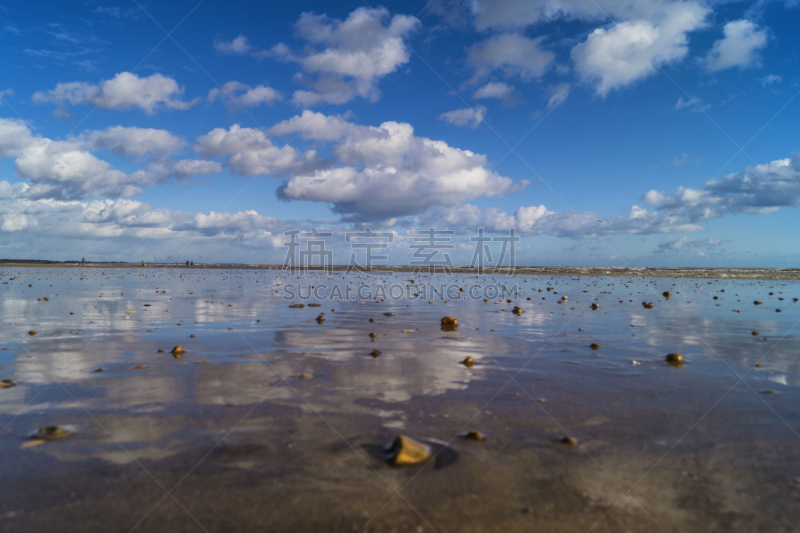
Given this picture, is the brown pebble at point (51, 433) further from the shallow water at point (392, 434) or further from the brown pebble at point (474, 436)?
the brown pebble at point (474, 436)

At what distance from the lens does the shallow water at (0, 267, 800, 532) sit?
2.59 m

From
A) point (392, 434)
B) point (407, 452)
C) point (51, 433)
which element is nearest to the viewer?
point (407, 452)

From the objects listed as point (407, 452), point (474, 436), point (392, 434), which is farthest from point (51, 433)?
point (474, 436)

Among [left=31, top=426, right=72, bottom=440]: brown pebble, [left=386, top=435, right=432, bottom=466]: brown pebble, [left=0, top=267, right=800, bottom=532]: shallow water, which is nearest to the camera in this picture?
[left=0, top=267, right=800, bottom=532]: shallow water

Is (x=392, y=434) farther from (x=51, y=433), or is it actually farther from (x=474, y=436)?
(x=51, y=433)

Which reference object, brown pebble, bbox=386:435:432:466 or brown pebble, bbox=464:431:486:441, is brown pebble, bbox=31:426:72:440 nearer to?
brown pebble, bbox=386:435:432:466

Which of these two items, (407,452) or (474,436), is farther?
(474,436)

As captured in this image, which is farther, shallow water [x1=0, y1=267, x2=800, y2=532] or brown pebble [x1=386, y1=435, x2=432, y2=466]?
brown pebble [x1=386, y1=435, x2=432, y2=466]

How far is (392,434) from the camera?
12.3ft

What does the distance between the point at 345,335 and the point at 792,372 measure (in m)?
7.76

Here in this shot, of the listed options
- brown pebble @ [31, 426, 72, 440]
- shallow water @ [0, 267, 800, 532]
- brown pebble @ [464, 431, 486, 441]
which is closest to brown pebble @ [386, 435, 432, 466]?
shallow water @ [0, 267, 800, 532]

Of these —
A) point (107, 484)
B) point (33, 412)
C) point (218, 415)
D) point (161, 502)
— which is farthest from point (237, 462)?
point (33, 412)

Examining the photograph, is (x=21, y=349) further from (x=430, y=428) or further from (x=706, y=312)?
(x=706, y=312)

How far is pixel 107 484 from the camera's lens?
2844mm
